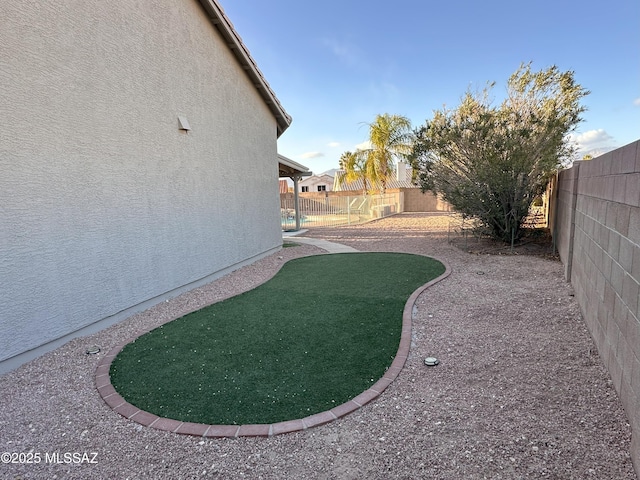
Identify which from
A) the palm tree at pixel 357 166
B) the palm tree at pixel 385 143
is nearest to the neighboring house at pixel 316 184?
the palm tree at pixel 357 166

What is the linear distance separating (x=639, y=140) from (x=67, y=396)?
5.87m

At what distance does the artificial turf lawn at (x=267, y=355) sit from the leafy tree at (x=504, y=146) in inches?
190

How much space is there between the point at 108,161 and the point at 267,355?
400cm

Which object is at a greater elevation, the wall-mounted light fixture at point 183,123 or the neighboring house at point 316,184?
the neighboring house at point 316,184

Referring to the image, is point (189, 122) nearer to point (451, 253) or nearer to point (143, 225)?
point (143, 225)

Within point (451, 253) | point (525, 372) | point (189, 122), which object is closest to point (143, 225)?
point (189, 122)

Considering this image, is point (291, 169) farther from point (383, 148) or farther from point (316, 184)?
point (316, 184)

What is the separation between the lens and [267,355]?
4.22 meters

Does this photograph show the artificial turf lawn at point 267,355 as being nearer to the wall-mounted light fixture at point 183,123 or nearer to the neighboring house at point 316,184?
the wall-mounted light fixture at point 183,123

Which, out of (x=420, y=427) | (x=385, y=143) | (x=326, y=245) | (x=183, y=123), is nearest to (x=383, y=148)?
(x=385, y=143)

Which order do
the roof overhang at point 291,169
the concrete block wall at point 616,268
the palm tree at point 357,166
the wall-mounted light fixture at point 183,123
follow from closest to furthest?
the concrete block wall at point 616,268, the wall-mounted light fixture at point 183,123, the roof overhang at point 291,169, the palm tree at point 357,166

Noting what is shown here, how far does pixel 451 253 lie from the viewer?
10688 millimetres

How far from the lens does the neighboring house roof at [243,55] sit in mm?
7899

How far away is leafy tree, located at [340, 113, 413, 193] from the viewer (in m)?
26.2
